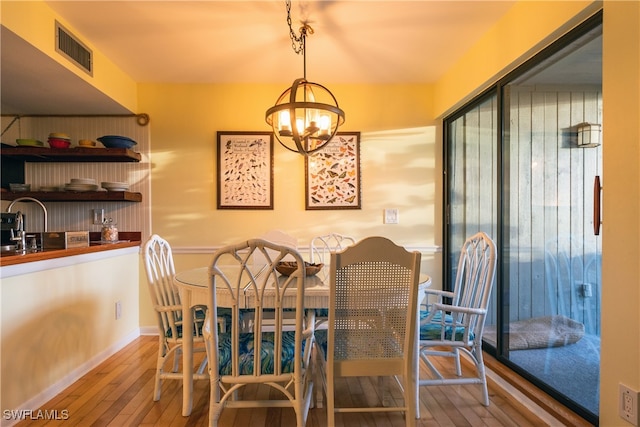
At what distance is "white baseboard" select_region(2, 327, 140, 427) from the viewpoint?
Result: 192 centimetres

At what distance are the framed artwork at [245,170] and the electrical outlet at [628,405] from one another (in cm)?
269

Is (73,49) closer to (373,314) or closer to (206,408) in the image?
(206,408)

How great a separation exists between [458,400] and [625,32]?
2034 millimetres

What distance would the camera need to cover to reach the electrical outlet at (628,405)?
1394 millimetres

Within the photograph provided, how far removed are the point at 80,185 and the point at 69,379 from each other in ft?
5.20

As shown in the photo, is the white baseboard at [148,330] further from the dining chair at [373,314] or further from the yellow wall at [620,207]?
the yellow wall at [620,207]

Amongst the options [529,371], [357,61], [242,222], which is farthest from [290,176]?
[529,371]

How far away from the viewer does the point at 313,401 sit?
2004mm

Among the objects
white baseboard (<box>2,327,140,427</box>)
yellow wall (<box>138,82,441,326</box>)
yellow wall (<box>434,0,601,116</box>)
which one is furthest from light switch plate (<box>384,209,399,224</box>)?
white baseboard (<box>2,327,140,427</box>)

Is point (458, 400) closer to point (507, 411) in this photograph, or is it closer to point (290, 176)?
point (507, 411)

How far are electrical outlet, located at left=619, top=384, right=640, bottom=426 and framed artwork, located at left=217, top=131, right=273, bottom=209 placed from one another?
2694 millimetres

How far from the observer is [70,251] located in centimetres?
224

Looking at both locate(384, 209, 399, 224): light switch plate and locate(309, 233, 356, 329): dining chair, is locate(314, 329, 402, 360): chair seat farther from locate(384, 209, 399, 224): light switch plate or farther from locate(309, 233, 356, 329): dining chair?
locate(384, 209, 399, 224): light switch plate

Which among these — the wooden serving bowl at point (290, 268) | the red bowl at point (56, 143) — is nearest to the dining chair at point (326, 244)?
the wooden serving bowl at point (290, 268)
